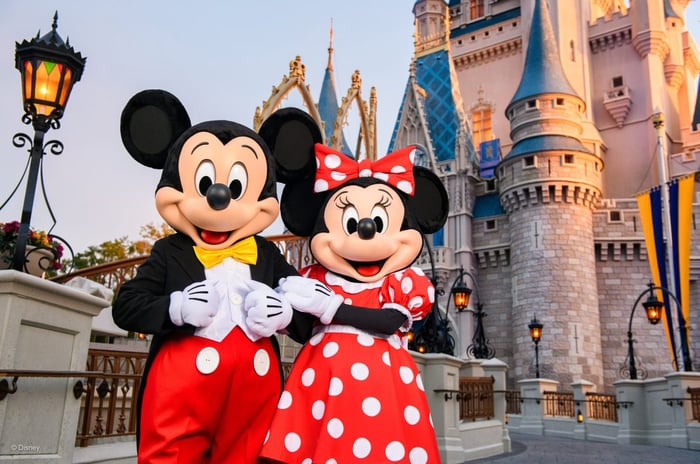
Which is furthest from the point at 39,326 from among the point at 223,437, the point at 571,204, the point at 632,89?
the point at 632,89

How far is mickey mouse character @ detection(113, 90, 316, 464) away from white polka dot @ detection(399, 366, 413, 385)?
0.57 meters

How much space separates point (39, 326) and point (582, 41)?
27.5 m

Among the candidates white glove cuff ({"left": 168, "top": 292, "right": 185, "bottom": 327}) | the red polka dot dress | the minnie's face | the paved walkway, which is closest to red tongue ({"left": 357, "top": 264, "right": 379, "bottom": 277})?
the minnie's face

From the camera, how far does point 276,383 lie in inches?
117

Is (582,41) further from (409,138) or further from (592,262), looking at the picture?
(592,262)

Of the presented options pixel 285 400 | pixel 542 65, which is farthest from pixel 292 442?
pixel 542 65

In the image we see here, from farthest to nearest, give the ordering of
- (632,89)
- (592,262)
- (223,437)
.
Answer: (632,89)
(592,262)
(223,437)

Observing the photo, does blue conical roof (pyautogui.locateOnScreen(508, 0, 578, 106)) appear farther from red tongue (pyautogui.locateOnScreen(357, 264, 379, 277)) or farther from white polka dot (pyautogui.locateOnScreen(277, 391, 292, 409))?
white polka dot (pyautogui.locateOnScreen(277, 391, 292, 409))

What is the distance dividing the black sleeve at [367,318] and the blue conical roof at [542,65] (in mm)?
20893

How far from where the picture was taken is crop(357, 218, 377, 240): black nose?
10.9ft

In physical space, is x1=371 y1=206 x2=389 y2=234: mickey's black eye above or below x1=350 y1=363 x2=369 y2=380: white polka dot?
above

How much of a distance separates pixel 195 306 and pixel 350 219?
117 cm

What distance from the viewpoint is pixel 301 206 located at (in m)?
3.80

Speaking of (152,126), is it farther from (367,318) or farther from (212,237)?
(367,318)
